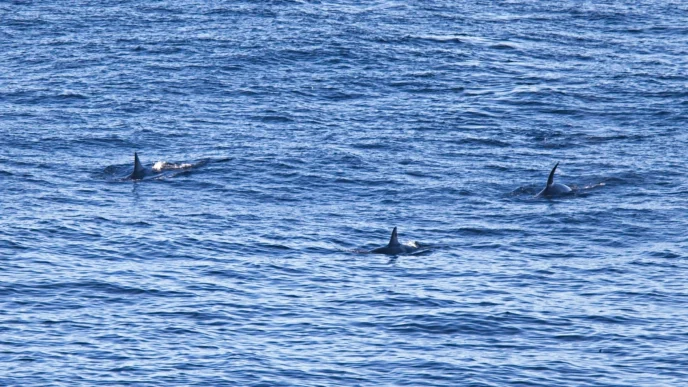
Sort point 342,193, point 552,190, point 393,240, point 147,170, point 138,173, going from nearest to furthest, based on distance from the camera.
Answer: point 393,240, point 552,190, point 342,193, point 138,173, point 147,170

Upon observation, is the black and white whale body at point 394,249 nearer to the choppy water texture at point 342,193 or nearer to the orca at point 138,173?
the choppy water texture at point 342,193

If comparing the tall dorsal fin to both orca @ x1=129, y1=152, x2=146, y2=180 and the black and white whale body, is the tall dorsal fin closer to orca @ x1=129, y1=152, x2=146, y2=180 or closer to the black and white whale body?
the black and white whale body

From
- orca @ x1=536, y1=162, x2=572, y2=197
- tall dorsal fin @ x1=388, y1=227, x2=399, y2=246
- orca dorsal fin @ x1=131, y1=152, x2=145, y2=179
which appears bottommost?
orca dorsal fin @ x1=131, y1=152, x2=145, y2=179

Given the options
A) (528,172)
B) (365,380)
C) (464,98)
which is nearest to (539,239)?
(528,172)

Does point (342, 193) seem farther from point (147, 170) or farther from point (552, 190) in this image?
point (147, 170)

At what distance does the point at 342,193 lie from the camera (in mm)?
57156

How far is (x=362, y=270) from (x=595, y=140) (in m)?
23.6

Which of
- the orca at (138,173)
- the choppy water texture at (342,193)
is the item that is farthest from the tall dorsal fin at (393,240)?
the orca at (138,173)

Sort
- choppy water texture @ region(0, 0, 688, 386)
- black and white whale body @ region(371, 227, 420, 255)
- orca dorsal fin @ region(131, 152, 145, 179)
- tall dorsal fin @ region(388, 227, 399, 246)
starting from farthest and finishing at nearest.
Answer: orca dorsal fin @ region(131, 152, 145, 179) → black and white whale body @ region(371, 227, 420, 255) → tall dorsal fin @ region(388, 227, 399, 246) → choppy water texture @ region(0, 0, 688, 386)

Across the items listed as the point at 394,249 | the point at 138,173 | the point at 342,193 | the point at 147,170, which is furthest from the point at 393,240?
the point at 147,170

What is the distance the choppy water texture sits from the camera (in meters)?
38.9

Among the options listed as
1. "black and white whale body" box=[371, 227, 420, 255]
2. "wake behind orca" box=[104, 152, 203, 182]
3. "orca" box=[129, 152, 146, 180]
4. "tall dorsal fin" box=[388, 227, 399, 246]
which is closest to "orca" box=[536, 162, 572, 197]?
"black and white whale body" box=[371, 227, 420, 255]

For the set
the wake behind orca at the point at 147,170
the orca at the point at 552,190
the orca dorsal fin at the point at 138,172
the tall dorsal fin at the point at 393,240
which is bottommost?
the wake behind orca at the point at 147,170

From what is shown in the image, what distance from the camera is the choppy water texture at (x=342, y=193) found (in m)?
38.9
